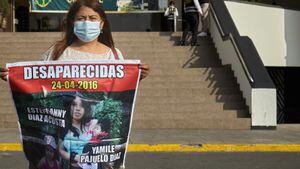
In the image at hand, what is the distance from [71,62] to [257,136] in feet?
27.3

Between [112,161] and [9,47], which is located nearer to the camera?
[112,161]

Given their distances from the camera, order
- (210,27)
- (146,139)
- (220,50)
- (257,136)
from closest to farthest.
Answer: (146,139) → (257,136) → (220,50) → (210,27)

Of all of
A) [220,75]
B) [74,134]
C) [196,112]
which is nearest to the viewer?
[74,134]

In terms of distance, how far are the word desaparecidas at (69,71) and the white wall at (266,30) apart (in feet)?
50.5

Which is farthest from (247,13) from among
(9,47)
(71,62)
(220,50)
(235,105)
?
(71,62)

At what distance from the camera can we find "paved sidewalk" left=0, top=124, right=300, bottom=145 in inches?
416

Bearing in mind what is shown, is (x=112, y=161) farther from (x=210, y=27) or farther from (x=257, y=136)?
(x=210, y=27)

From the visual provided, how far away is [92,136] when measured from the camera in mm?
3578

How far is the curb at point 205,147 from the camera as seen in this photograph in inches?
392

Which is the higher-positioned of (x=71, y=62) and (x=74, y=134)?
(x=71, y=62)

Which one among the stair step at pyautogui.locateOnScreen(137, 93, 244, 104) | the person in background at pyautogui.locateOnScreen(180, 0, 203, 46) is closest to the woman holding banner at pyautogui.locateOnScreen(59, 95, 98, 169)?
the stair step at pyautogui.locateOnScreen(137, 93, 244, 104)

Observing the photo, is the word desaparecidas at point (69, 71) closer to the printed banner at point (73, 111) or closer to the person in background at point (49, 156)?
the printed banner at point (73, 111)

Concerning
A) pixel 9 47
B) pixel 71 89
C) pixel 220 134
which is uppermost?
pixel 71 89

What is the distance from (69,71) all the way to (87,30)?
0.28 metres
